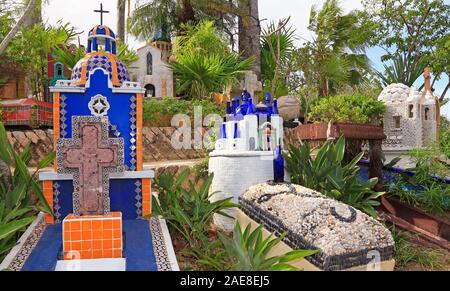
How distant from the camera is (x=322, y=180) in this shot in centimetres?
581

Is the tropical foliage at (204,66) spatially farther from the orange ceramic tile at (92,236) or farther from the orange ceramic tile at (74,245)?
→ the orange ceramic tile at (74,245)

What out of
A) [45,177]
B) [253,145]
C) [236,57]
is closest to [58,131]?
[45,177]

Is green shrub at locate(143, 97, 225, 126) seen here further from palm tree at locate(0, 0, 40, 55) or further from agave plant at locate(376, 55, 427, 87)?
agave plant at locate(376, 55, 427, 87)

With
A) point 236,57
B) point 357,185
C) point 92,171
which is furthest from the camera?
point 236,57

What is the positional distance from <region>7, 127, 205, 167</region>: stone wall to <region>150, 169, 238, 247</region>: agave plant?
346cm

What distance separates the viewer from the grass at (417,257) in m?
5.18

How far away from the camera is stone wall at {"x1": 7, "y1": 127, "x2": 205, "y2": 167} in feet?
28.0

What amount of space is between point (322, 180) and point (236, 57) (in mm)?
7769

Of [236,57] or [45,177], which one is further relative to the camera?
[236,57]

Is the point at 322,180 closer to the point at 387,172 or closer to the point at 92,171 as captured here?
the point at 387,172

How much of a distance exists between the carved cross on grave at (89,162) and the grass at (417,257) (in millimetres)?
3919

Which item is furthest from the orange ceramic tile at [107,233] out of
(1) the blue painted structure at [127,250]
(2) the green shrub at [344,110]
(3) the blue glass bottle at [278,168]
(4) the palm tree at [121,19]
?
(4) the palm tree at [121,19]

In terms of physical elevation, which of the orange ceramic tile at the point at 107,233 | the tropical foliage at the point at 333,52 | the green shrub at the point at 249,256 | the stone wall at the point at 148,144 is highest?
the tropical foliage at the point at 333,52

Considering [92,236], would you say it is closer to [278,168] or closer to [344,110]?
[278,168]
